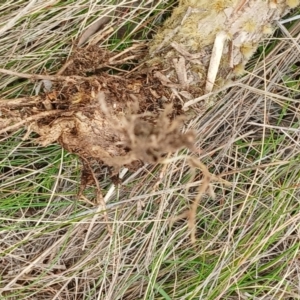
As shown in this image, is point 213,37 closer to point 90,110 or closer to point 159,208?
point 90,110

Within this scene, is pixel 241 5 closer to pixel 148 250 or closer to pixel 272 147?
pixel 272 147

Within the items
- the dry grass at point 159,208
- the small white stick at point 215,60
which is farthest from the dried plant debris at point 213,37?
the dry grass at point 159,208

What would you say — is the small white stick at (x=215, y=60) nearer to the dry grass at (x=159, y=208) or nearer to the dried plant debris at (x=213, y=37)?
the dried plant debris at (x=213, y=37)

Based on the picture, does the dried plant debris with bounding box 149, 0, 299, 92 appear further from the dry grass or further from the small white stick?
the dry grass

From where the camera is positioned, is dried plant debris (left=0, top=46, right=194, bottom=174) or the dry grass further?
the dry grass

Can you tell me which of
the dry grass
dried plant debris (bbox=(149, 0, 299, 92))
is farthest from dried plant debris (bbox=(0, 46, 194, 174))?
the dry grass

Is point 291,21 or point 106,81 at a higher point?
point 106,81

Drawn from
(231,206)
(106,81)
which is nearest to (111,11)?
(106,81)

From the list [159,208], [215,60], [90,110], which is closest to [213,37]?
[215,60]
